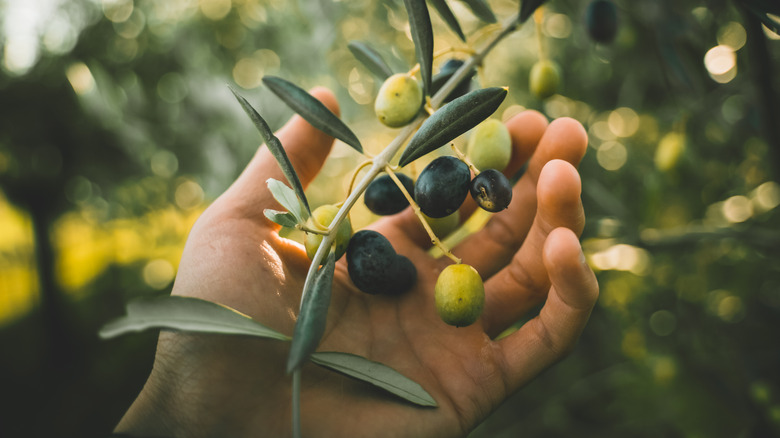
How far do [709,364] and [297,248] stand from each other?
1562 mm

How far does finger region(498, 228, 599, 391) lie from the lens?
92cm

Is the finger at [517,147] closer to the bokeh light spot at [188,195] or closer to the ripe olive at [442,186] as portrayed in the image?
the ripe olive at [442,186]

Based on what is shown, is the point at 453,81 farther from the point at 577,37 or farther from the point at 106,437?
the point at 577,37

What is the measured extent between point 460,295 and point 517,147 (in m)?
0.60

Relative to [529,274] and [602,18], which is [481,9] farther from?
[529,274]

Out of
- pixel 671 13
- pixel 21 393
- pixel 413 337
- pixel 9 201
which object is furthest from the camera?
pixel 9 201

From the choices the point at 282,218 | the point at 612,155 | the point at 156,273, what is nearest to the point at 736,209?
the point at 612,155

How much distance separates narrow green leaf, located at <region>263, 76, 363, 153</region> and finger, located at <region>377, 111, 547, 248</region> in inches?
21.1

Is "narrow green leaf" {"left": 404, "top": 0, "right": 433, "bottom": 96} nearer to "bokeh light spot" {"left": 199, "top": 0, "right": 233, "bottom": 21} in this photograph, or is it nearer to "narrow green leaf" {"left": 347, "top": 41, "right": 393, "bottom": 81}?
"narrow green leaf" {"left": 347, "top": 41, "right": 393, "bottom": 81}

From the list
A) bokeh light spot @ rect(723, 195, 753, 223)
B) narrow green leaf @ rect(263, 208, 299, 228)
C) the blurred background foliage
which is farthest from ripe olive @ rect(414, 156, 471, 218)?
bokeh light spot @ rect(723, 195, 753, 223)

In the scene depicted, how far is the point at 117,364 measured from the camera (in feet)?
12.7

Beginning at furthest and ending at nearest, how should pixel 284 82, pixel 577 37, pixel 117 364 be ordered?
pixel 117 364 < pixel 577 37 < pixel 284 82

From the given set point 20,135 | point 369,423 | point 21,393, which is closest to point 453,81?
point 369,423

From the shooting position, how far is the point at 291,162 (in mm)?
1211
